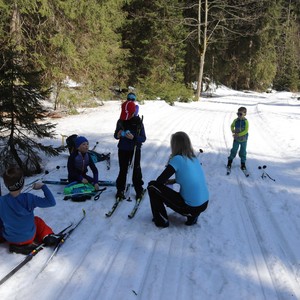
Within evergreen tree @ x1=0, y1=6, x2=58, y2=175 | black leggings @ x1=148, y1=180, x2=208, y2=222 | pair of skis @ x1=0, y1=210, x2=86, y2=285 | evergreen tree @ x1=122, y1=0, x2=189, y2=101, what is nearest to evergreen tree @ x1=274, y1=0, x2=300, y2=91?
evergreen tree @ x1=122, y1=0, x2=189, y2=101

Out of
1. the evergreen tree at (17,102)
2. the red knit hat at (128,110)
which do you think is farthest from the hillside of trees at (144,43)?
the red knit hat at (128,110)

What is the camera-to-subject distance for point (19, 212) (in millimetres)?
4207

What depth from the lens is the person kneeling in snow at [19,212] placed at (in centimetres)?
408

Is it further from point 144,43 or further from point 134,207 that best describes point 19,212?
point 144,43

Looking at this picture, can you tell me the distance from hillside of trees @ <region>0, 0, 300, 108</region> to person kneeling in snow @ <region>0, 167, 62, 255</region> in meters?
3.75

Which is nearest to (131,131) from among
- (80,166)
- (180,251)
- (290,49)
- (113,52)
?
(80,166)

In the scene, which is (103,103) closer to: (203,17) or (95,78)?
(95,78)

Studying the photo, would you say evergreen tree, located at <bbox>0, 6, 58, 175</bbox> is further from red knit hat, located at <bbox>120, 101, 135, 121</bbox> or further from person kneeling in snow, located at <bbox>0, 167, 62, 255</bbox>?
person kneeling in snow, located at <bbox>0, 167, 62, 255</bbox>

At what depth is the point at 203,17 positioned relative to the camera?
3178 cm

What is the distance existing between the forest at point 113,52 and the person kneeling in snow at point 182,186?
3.86 metres

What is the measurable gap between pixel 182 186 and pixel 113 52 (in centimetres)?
1848

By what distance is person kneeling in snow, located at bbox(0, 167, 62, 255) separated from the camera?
4077 millimetres

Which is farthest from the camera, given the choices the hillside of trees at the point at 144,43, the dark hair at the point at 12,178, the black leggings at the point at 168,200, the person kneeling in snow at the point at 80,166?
the hillside of trees at the point at 144,43

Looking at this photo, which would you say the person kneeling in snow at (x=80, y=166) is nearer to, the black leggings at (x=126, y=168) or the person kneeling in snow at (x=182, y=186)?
the black leggings at (x=126, y=168)
